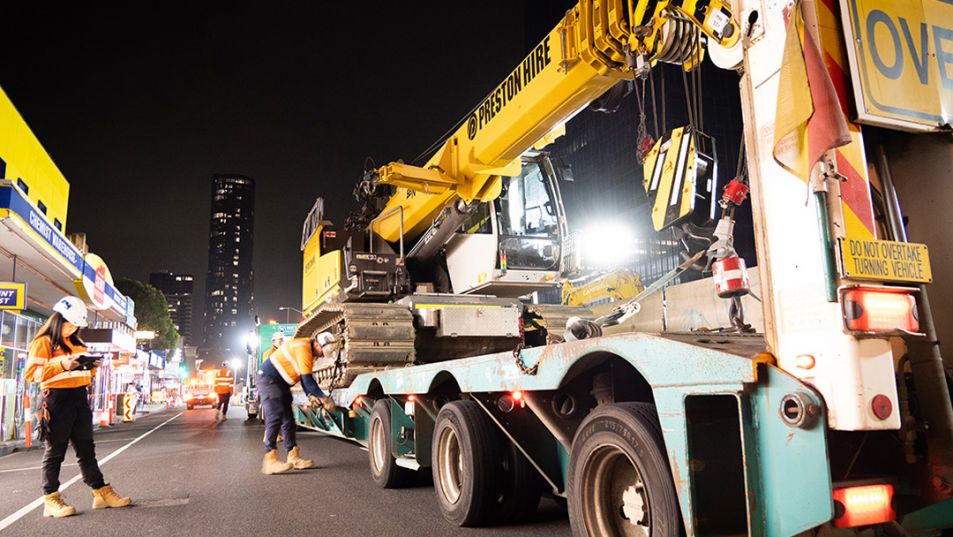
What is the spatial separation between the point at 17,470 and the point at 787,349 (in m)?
10.9

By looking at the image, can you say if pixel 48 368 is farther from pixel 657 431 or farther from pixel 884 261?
pixel 884 261

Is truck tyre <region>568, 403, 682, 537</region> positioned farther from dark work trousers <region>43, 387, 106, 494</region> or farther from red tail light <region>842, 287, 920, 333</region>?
dark work trousers <region>43, 387, 106, 494</region>

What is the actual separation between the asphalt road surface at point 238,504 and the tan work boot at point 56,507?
76 mm

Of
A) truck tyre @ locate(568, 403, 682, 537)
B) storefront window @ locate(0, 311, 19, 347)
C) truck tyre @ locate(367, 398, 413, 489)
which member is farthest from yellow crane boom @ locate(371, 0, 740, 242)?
storefront window @ locate(0, 311, 19, 347)

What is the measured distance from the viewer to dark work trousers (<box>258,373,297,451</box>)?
8.59m

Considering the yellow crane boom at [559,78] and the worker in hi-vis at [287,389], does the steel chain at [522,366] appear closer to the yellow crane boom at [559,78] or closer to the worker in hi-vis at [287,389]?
the yellow crane boom at [559,78]

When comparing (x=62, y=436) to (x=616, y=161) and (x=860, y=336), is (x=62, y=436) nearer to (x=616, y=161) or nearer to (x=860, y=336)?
(x=860, y=336)

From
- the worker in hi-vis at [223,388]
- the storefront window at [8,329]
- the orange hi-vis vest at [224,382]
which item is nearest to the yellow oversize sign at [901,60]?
the storefront window at [8,329]

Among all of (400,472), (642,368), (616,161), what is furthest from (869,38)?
(616,161)

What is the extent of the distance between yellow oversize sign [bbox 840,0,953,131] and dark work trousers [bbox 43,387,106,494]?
6.55m

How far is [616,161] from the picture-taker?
60.4m

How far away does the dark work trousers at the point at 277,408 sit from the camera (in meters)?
8.59

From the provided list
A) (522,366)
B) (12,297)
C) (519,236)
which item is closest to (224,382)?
(12,297)

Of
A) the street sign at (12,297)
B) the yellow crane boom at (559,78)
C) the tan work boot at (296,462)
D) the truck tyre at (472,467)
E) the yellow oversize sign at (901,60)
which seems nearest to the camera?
the yellow oversize sign at (901,60)
